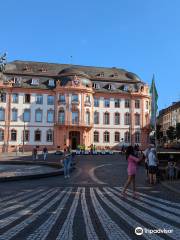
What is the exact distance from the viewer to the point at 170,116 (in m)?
122

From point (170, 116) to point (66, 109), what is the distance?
2145 inches

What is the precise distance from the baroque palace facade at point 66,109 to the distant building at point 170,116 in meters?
32.9

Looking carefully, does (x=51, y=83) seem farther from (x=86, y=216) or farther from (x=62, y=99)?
(x=86, y=216)

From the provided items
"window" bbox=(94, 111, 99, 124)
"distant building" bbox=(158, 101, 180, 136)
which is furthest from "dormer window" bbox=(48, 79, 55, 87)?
"distant building" bbox=(158, 101, 180, 136)

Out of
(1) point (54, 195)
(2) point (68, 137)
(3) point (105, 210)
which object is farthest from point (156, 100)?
(2) point (68, 137)

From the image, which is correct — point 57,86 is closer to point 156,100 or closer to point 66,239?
point 156,100

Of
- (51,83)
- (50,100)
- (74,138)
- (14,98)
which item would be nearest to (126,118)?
(74,138)

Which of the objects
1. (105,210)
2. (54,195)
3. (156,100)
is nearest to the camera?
(105,210)

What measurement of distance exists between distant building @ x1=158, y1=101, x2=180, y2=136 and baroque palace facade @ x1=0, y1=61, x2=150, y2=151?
3289 centimetres

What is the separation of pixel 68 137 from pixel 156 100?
50.6m

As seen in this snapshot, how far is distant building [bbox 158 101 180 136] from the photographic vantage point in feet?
373

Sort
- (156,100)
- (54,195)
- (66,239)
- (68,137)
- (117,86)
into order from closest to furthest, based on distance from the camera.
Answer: (66,239) < (54,195) < (156,100) < (68,137) < (117,86)

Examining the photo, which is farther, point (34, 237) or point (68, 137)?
point (68, 137)

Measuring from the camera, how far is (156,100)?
2567 centimetres
